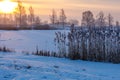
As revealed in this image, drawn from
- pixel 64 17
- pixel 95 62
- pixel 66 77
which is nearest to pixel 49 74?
pixel 66 77

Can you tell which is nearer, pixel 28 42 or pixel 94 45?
pixel 94 45

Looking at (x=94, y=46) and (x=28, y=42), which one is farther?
(x=28, y=42)

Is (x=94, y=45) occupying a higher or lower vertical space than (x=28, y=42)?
higher

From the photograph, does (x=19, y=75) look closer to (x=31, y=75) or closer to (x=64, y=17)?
(x=31, y=75)

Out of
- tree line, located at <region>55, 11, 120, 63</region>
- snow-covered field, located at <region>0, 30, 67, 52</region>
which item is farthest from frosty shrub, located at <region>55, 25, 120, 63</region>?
snow-covered field, located at <region>0, 30, 67, 52</region>

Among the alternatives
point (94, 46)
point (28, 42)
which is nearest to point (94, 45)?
point (94, 46)

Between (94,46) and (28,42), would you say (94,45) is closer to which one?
(94,46)

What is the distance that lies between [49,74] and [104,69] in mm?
3707

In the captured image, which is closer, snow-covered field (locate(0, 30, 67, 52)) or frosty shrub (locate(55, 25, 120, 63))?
frosty shrub (locate(55, 25, 120, 63))

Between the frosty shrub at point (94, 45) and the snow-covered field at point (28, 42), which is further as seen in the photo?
the snow-covered field at point (28, 42)

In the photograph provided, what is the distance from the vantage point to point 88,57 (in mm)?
16516

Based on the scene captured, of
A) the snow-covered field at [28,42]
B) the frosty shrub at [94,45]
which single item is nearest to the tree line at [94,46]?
the frosty shrub at [94,45]

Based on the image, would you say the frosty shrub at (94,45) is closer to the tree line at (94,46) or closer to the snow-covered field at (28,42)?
the tree line at (94,46)

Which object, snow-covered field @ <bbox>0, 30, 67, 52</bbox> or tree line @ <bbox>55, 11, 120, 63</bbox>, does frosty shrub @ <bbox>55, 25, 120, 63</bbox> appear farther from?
snow-covered field @ <bbox>0, 30, 67, 52</bbox>
